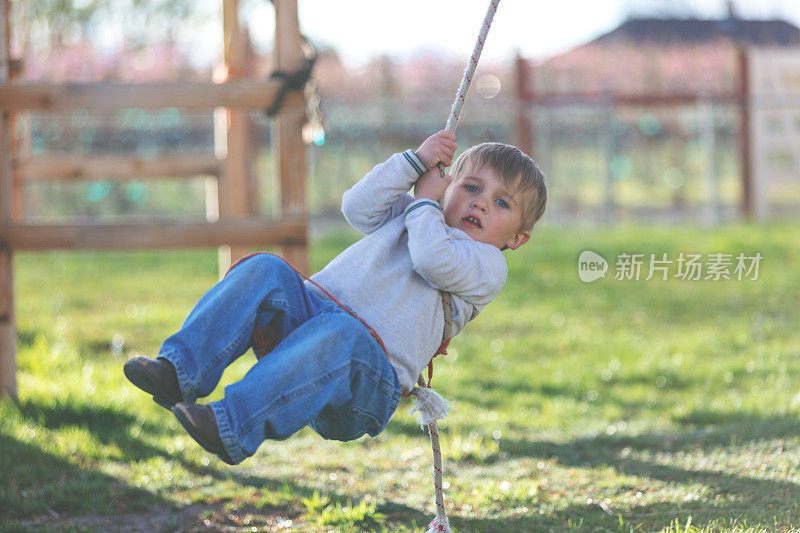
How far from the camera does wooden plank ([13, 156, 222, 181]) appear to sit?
250 inches

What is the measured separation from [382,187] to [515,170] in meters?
0.39

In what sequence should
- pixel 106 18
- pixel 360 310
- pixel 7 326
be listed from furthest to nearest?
pixel 106 18 → pixel 7 326 → pixel 360 310

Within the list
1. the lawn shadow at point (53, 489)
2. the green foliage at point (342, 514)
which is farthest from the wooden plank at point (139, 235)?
the green foliage at point (342, 514)

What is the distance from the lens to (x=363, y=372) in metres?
2.53

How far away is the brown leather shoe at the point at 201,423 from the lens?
2.31 metres

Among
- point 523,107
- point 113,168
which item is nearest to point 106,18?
point 523,107

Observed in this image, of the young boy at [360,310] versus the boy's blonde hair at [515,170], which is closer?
the young boy at [360,310]

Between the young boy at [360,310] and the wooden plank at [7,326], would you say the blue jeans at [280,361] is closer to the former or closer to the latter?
the young boy at [360,310]

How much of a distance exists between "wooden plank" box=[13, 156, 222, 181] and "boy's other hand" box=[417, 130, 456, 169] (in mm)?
3878

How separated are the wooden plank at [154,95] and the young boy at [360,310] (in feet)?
5.37

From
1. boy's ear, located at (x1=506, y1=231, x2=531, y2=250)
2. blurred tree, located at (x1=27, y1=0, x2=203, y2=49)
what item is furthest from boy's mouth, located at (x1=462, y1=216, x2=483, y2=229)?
blurred tree, located at (x1=27, y1=0, x2=203, y2=49)

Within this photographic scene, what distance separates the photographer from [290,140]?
432 cm

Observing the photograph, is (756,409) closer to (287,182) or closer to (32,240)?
(287,182)

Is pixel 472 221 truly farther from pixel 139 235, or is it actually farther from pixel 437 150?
pixel 139 235
